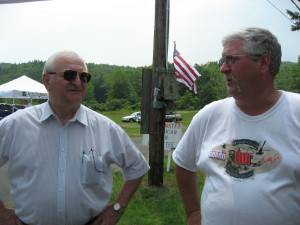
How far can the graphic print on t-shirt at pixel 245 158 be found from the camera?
1.82 meters

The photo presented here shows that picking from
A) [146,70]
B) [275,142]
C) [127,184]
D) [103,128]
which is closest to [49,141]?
[103,128]

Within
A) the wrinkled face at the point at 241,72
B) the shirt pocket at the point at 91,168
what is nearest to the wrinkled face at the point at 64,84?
the shirt pocket at the point at 91,168

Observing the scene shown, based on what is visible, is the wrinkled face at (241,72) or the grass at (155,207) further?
the grass at (155,207)

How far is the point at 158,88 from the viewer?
6.21m

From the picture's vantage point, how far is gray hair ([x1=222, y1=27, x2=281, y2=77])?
1.96 m

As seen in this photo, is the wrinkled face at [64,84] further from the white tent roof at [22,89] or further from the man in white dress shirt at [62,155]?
the white tent roof at [22,89]

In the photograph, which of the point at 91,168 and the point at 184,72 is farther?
the point at 184,72

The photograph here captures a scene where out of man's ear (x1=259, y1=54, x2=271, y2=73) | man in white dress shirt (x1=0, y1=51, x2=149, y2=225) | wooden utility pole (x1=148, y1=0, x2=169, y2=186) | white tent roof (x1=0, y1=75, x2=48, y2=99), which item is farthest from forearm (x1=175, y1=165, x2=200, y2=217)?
white tent roof (x1=0, y1=75, x2=48, y2=99)

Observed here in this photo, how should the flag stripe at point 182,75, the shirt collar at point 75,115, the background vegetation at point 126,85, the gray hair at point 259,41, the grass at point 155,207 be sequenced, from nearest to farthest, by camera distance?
the gray hair at point 259,41, the shirt collar at point 75,115, the grass at point 155,207, the flag stripe at point 182,75, the background vegetation at point 126,85

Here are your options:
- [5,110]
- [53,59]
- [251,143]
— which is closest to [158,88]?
[53,59]

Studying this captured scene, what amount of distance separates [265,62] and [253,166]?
0.65 meters

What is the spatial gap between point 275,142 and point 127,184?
130 centimetres

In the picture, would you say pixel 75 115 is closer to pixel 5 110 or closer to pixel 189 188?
pixel 189 188

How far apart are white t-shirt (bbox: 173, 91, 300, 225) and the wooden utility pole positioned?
413cm
